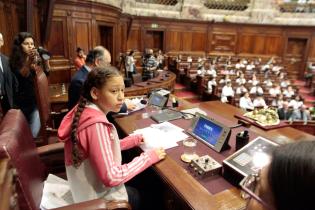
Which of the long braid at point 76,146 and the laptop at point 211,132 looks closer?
the long braid at point 76,146

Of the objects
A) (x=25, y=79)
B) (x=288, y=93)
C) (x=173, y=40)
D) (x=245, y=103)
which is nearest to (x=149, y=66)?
(x=245, y=103)

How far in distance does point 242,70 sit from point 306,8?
498cm

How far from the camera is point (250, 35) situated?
1145cm

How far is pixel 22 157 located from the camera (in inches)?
43.4

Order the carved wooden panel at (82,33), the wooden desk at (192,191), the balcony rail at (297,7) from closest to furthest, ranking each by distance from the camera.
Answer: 1. the wooden desk at (192,191)
2. the carved wooden panel at (82,33)
3. the balcony rail at (297,7)

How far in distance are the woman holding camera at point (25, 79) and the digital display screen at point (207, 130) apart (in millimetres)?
1714

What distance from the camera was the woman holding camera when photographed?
2387 millimetres

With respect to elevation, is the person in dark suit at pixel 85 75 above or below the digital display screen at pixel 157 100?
above

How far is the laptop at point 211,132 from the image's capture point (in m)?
1.52

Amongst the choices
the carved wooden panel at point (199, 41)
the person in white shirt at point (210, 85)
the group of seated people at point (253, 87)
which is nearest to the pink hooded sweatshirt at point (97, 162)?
the group of seated people at point (253, 87)

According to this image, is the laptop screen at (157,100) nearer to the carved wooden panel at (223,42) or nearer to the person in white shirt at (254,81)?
the person in white shirt at (254,81)

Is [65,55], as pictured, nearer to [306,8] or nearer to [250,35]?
[250,35]

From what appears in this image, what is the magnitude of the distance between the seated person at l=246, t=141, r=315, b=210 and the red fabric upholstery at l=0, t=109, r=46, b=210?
0.89 metres

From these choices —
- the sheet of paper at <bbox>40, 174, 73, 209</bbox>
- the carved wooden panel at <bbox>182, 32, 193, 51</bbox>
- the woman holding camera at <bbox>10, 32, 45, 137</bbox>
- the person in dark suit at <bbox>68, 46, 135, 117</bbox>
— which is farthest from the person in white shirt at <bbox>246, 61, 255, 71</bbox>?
the sheet of paper at <bbox>40, 174, 73, 209</bbox>
